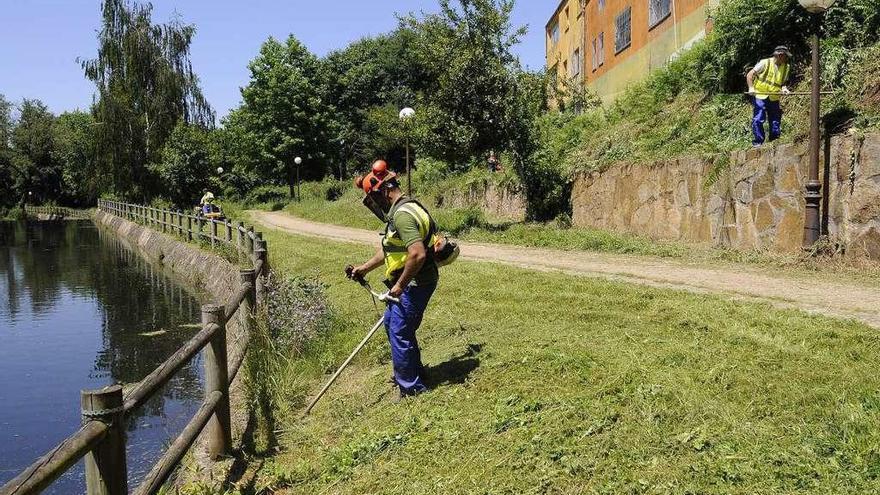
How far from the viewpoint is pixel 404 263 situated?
5113 mm

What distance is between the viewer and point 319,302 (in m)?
8.96

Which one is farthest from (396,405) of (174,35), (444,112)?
(174,35)

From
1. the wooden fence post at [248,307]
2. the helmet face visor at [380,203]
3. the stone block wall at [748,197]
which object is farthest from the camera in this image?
the stone block wall at [748,197]

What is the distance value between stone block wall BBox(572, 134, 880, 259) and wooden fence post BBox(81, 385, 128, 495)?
28.0 feet

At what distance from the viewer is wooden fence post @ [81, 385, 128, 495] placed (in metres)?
2.99

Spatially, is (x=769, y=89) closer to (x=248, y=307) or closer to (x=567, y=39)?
(x=248, y=307)

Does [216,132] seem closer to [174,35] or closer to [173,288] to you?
[174,35]

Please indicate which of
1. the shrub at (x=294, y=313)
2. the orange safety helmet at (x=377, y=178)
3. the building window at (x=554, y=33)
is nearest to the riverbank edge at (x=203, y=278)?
the shrub at (x=294, y=313)

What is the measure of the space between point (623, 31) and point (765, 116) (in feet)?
49.3

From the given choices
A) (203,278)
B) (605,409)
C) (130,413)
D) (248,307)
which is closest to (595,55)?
(203,278)

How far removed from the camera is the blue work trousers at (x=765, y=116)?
10.6m

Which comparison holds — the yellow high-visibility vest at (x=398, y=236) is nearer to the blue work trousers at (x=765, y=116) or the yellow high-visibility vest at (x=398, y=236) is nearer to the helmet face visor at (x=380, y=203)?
the helmet face visor at (x=380, y=203)

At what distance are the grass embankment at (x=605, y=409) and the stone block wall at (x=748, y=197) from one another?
3079mm

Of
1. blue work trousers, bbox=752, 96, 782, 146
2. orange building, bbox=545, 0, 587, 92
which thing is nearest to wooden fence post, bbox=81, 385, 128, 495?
blue work trousers, bbox=752, 96, 782, 146
